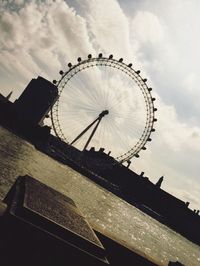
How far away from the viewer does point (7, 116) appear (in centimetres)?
7250

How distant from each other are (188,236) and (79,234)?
88.5m

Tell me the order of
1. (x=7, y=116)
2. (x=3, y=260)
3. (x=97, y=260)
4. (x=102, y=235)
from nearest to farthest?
1. (x=3, y=260)
2. (x=97, y=260)
3. (x=102, y=235)
4. (x=7, y=116)

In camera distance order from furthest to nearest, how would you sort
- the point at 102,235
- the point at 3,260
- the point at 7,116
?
the point at 7,116 < the point at 102,235 < the point at 3,260

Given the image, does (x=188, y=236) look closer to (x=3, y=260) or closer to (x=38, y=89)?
(x=38, y=89)

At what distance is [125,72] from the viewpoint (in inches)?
1802

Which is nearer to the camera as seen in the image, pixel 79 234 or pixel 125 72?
pixel 79 234

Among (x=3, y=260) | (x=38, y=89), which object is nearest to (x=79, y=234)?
(x=3, y=260)

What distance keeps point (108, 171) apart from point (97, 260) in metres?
79.8

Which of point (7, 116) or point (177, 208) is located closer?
point (7, 116)

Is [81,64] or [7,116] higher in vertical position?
[81,64]

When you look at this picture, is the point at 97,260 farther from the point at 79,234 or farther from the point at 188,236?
the point at 188,236

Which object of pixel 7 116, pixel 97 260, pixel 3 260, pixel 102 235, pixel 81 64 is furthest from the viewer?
pixel 7 116

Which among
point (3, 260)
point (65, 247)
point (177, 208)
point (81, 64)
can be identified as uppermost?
point (81, 64)

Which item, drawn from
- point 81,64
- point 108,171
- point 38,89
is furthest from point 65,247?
point 38,89
